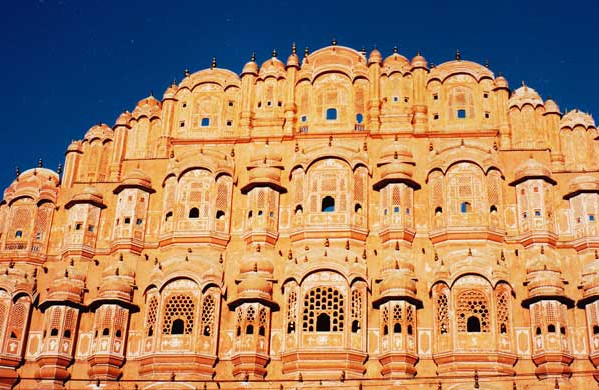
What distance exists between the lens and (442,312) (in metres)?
26.4

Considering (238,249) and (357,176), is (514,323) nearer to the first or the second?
(357,176)

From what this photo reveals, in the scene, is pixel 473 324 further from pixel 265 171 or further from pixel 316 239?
pixel 265 171

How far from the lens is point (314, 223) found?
28.1 m

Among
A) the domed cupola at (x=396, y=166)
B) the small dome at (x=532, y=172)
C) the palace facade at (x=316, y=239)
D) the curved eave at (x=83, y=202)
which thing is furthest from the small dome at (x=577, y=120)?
the curved eave at (x=83, y=202)

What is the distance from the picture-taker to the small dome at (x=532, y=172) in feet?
91.4

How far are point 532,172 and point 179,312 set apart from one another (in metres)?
11.8

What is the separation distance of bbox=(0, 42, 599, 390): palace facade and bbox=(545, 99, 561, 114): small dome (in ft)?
0.18

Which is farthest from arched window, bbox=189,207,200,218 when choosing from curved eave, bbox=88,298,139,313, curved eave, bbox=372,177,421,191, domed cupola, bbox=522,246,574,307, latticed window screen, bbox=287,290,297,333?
domed cupola, bbox=522,246,574,307

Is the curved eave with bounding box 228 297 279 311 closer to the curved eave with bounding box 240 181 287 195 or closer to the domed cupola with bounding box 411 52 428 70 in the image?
the curved eave with bounding box 240 181 287 195

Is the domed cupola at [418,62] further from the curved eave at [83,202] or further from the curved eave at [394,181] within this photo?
the curved eave at [83,202]

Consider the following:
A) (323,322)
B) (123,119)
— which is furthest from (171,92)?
(323,322)

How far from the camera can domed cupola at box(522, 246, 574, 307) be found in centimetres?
2584

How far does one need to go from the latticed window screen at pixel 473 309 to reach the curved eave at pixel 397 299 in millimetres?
1188

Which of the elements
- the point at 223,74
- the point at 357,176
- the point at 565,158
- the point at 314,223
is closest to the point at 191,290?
the point at 314,223
